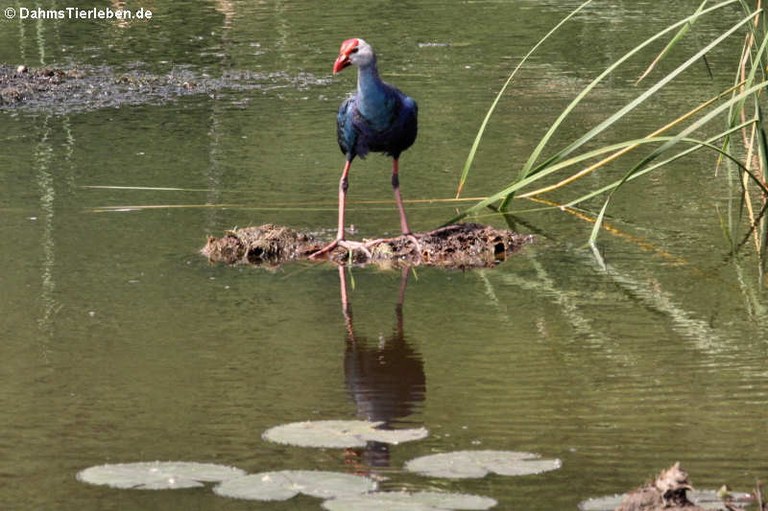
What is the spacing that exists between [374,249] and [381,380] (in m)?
2.01

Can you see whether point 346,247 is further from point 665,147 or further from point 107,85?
point 107,85

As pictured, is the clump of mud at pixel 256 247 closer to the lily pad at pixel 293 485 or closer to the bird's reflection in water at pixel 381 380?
the bird's reflection in water at pixel 381 380

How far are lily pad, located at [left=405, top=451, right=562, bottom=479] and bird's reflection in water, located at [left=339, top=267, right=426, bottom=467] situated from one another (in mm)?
183

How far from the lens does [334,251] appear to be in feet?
27.8

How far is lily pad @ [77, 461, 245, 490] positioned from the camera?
5.10 m

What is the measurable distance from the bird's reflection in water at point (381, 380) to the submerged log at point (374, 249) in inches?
35.1

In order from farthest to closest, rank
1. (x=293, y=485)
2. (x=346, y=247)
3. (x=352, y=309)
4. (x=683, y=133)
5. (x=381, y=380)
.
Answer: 1. (x=346, y=247)
2. (x=352, y=309)
3. (x=683, y=133)
4. (x=381, y=380)
5. (x=293, y=485)

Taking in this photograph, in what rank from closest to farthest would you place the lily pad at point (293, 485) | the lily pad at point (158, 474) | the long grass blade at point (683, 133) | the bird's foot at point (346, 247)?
the lily pad at point (293, 485) → the lily pad at point (158, 474) → the long grass blade at point (683, 133) → the bird's foot at point (346, 247)

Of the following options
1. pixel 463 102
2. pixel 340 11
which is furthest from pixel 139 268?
pixel 340 11

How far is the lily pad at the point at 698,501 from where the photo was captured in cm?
480

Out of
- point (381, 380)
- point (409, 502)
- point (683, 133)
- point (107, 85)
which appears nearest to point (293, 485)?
point (409, 502)

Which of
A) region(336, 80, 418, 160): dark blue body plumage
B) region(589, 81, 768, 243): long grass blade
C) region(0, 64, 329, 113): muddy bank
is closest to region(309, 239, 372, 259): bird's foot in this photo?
region(336, 80, 418, 160): dark blue body plumage

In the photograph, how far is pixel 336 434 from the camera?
562 cm

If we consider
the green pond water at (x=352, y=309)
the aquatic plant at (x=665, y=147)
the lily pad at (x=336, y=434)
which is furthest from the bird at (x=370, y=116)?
the lily pad at (x=336, y=434)
